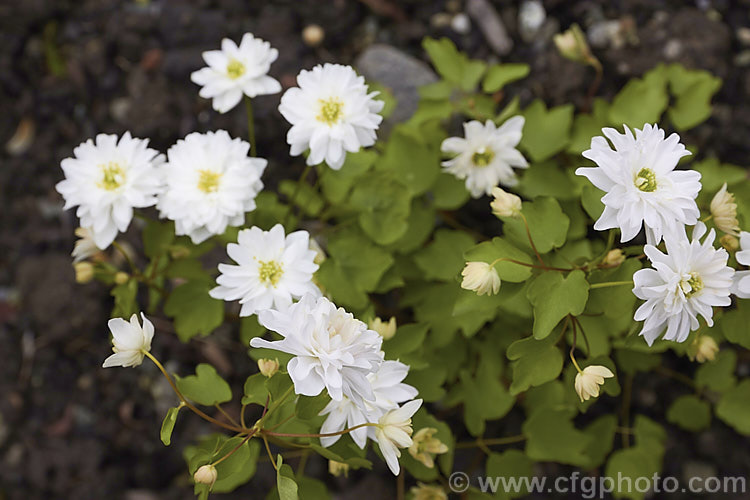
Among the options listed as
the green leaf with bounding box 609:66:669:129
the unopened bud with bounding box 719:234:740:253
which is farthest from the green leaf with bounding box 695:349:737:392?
the green leaf with bounding box 609:66:669:129

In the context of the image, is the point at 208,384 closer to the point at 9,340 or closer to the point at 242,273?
the point at 242,273

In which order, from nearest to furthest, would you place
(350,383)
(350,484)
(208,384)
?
(350,383) → (208,384) → (350,484)

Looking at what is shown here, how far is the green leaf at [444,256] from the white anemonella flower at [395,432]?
1.90 ft

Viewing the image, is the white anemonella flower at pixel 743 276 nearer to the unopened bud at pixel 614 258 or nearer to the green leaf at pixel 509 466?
the unopened bud at pixel 614 258

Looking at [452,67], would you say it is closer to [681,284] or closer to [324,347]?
[681,284]

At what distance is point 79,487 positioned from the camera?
86.1 inches

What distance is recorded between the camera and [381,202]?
1698 millimetres

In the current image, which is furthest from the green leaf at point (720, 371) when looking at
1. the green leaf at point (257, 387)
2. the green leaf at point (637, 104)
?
the green leaf at point (257, 387)

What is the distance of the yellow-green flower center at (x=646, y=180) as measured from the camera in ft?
3.95

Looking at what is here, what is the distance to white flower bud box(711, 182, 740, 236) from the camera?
4.29ft

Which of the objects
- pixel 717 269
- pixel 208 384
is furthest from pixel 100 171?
pixel 717 269

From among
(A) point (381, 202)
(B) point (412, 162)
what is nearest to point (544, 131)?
(B) point (412, 162)

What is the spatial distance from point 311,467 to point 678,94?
67.3 inches

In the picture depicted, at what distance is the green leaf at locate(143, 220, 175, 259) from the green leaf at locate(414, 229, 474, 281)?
675 mm
